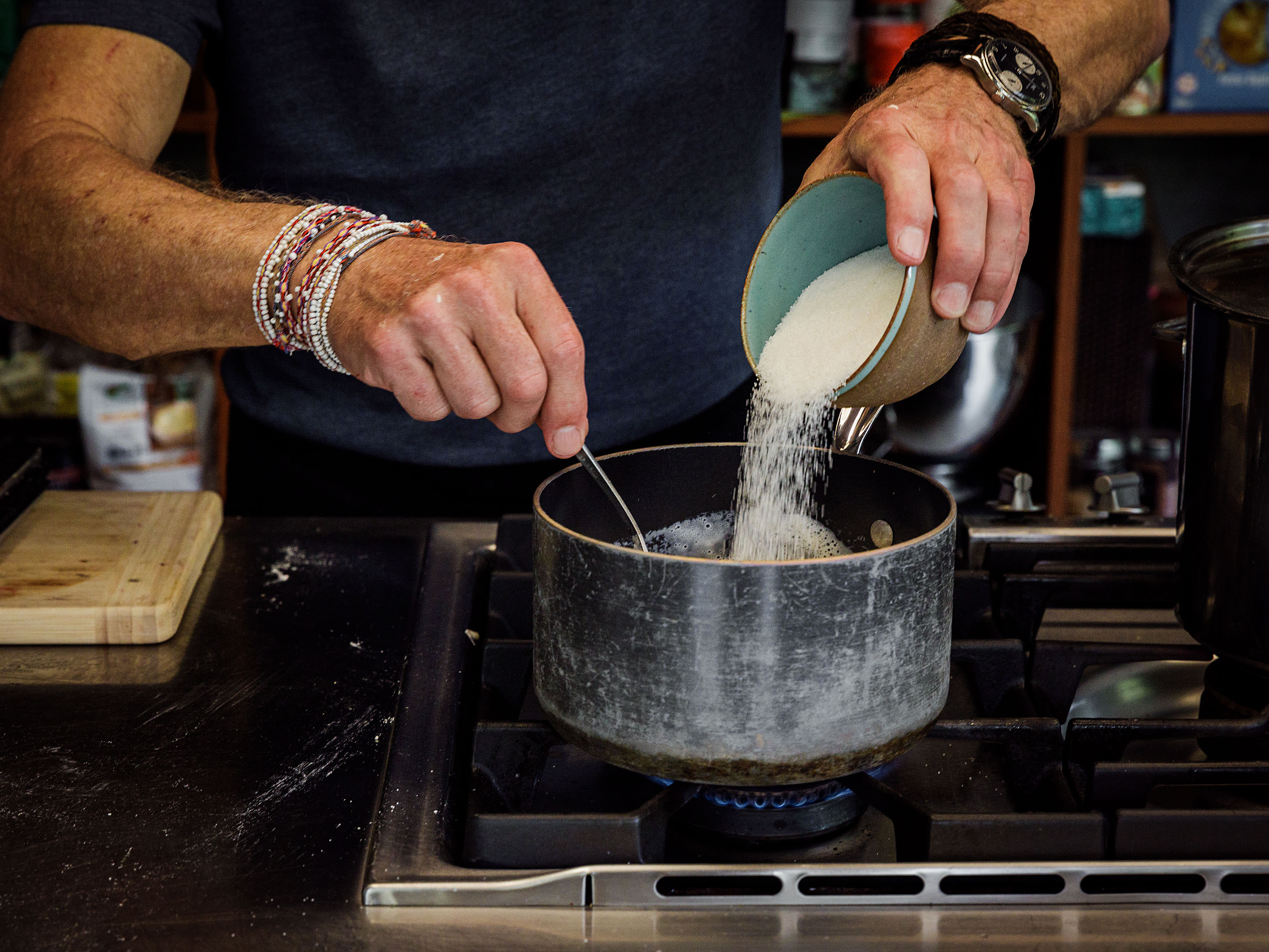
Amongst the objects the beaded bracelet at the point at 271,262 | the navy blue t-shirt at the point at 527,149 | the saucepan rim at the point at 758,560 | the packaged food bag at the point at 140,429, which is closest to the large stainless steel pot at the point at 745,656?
the saucepan rim at the point at 758,560

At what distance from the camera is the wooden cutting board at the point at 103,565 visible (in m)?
0.86

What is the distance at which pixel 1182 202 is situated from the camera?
2521mm

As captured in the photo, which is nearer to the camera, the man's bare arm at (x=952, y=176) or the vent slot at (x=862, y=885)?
the vent slot at (x=862, y=885)

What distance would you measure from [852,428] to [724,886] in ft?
1.04

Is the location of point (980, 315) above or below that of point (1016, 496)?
above

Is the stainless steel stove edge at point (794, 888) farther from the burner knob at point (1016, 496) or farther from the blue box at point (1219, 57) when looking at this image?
the blue box at point (1219, 57)

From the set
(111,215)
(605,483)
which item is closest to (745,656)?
(605,483)

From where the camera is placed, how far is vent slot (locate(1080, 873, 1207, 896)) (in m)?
0.57

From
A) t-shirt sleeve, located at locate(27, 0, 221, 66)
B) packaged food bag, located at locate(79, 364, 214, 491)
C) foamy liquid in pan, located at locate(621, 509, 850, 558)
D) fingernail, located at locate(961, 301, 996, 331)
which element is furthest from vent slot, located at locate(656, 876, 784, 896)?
packaged food bag, located at locate(79, 364, 214, 491)

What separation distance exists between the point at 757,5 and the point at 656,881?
950 millimetres

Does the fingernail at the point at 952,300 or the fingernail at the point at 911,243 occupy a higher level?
the fingernail at the point at 911,243

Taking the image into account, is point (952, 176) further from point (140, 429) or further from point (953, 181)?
point (140, 429)

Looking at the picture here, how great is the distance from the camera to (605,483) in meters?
0.73

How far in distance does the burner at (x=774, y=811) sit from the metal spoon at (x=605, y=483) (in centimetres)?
16
